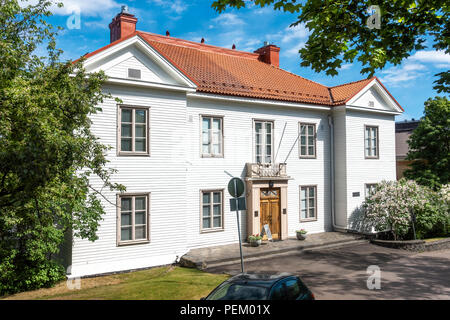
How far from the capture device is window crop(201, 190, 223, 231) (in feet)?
57.4

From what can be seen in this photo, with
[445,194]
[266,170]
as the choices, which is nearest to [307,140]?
[266,170]

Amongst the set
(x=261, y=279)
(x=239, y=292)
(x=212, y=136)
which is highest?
(x=212, y=136)

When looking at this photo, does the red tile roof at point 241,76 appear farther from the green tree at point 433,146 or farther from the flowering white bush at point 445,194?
the green tree at point 433,146

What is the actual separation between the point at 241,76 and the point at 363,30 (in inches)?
490

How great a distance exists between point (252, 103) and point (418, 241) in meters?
10.9

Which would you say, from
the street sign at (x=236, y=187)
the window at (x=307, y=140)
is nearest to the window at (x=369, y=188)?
the window at (x=307, y=140)

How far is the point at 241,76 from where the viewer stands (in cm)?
2048

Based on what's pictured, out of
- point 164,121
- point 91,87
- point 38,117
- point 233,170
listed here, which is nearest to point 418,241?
point 233,170

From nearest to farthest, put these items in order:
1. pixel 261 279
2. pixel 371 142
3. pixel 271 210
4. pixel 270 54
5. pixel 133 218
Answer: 1. pixel 261 279
2. pixel 133 218
3. pixel 271 210
4. pixel 371 142
5. pixel 270 54

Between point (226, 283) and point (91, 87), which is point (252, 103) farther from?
point (226, 283)

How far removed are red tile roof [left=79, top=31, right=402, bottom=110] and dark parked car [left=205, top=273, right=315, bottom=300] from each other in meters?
10.6

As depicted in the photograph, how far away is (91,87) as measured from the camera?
31.0ft

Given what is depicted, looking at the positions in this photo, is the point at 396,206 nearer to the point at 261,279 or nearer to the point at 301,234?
the point at 301,234

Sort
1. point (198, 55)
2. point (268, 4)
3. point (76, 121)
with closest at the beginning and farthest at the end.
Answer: point (268, 4), point (76, 121), point (198, 55)
